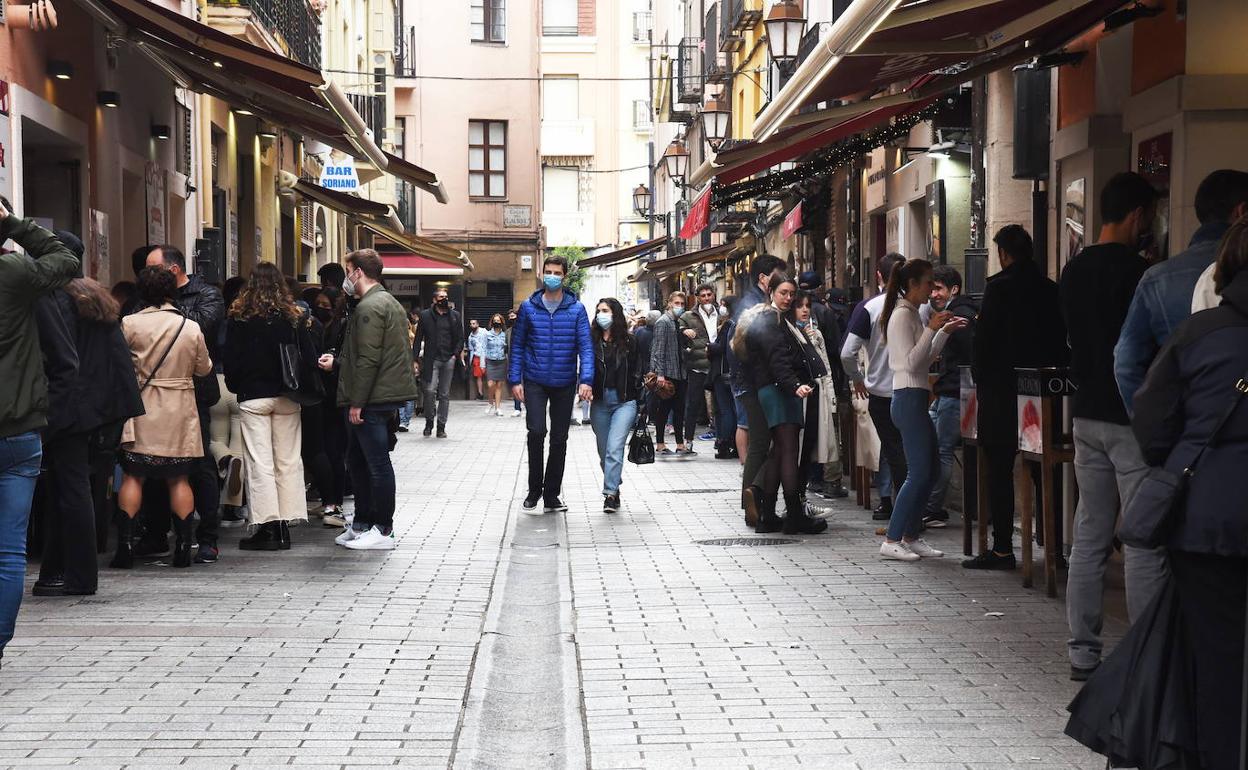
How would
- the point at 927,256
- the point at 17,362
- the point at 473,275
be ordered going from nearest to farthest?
the point at 17,362 < the point at 927,256 < the point at 473,275

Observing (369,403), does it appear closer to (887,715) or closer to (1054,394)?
(1054,394)

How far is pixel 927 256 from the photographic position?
59.7 feet

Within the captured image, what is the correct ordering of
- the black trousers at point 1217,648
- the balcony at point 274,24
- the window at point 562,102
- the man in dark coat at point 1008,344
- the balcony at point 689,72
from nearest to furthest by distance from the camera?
the black trousers at point 1217,648 → the man in dark coat at point 1008,344 → the balcony at point 274,24 → the balcony at point 689,72 → the window at point 562,102

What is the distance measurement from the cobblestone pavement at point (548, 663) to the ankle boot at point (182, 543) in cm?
9

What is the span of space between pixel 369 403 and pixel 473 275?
41529mm

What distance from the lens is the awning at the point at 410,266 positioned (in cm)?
4675

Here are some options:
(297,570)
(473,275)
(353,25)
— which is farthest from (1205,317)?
(473,275)

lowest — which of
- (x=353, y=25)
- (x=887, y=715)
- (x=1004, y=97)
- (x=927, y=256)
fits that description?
(x=887, y=715)

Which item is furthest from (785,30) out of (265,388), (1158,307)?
(1158,307)

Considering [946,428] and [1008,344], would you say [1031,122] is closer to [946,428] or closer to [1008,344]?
[946,428]

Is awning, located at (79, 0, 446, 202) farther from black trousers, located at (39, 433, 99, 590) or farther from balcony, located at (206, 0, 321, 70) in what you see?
black trousers, located at (39, 433, 99, 590)

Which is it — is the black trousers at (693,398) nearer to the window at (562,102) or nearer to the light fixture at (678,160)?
the light fixture at (678,160)

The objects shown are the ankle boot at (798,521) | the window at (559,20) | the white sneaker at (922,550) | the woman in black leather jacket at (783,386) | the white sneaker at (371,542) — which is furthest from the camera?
the window at (559,20)

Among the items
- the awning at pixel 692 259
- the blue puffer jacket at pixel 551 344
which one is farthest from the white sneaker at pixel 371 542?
the awning at pixel 692 259
